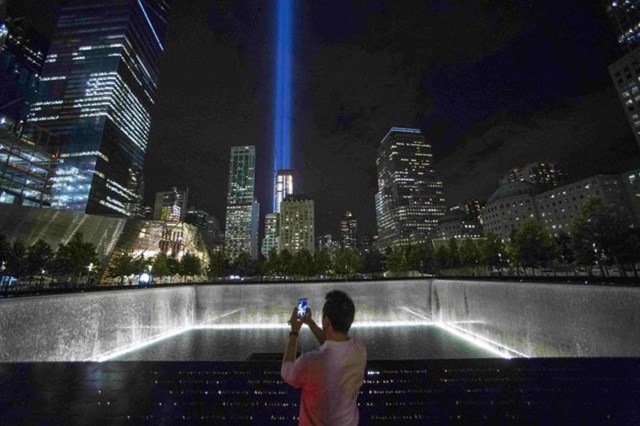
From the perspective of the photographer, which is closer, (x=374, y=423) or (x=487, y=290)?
(x=374, y=423)

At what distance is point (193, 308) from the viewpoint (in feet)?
121

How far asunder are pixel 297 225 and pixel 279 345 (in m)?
160

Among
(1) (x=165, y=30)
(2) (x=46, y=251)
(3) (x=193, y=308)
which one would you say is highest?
(1) (x=165, y=30)

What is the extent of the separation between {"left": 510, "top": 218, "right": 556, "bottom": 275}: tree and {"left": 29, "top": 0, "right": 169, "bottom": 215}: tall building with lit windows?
120942 mm

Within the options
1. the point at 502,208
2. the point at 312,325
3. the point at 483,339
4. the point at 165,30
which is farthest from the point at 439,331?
the point at 165,30

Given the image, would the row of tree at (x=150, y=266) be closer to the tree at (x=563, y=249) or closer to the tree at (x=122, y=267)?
the tree at (x=122, y=267)

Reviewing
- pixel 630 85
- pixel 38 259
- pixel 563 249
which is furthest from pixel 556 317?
pixel 630 85

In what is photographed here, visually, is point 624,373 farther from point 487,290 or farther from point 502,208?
point 502,208

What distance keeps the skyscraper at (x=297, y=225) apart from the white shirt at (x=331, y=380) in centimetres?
17462

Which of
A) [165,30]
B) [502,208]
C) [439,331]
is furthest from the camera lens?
[165,30]

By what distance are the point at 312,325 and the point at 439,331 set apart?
101 ft

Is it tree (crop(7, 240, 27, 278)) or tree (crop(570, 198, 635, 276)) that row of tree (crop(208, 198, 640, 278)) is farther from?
tree (crop(7, 240, 27, 278))

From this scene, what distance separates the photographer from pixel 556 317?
57.8 feet

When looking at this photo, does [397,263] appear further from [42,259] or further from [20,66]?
[20,66]
